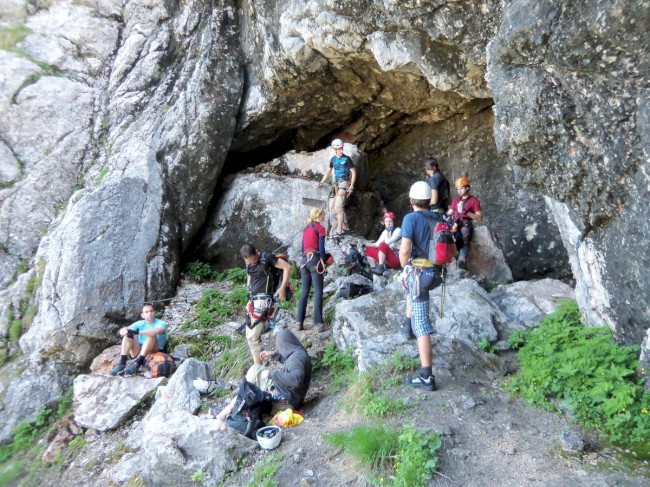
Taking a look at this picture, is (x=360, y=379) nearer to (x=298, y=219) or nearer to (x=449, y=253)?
(x=449, y=253)

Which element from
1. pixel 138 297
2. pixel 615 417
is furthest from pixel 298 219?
pixel 615 417

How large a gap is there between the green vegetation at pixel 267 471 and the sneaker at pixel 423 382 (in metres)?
1.70

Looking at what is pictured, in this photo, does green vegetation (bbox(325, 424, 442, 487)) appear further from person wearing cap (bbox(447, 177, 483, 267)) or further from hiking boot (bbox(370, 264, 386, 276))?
person wearing cap (bbox(447, 177, 483, 267))

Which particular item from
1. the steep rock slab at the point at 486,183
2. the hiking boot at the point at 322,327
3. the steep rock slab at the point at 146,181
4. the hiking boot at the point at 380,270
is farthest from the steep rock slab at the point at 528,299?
the steep rock slab at the point at 146,181

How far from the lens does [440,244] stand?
5000 mm

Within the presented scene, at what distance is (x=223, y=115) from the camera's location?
11.4 metres

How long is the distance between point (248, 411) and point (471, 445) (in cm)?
261

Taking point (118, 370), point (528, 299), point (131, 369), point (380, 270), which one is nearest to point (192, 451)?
point (131, 369)

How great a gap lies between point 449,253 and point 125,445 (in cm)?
573

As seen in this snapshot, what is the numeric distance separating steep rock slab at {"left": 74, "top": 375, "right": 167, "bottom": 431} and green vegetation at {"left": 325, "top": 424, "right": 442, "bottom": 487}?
4507 millimetres

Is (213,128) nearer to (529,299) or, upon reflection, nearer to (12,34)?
(12,34)

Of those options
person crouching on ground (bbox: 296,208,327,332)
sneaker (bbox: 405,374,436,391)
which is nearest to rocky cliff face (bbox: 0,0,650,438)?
sneaker (bbox: 405,374,436,391)

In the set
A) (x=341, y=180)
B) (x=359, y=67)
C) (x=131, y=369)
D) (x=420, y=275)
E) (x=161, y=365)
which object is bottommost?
(x=131, y=369)

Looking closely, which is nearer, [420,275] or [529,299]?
[420,275]
